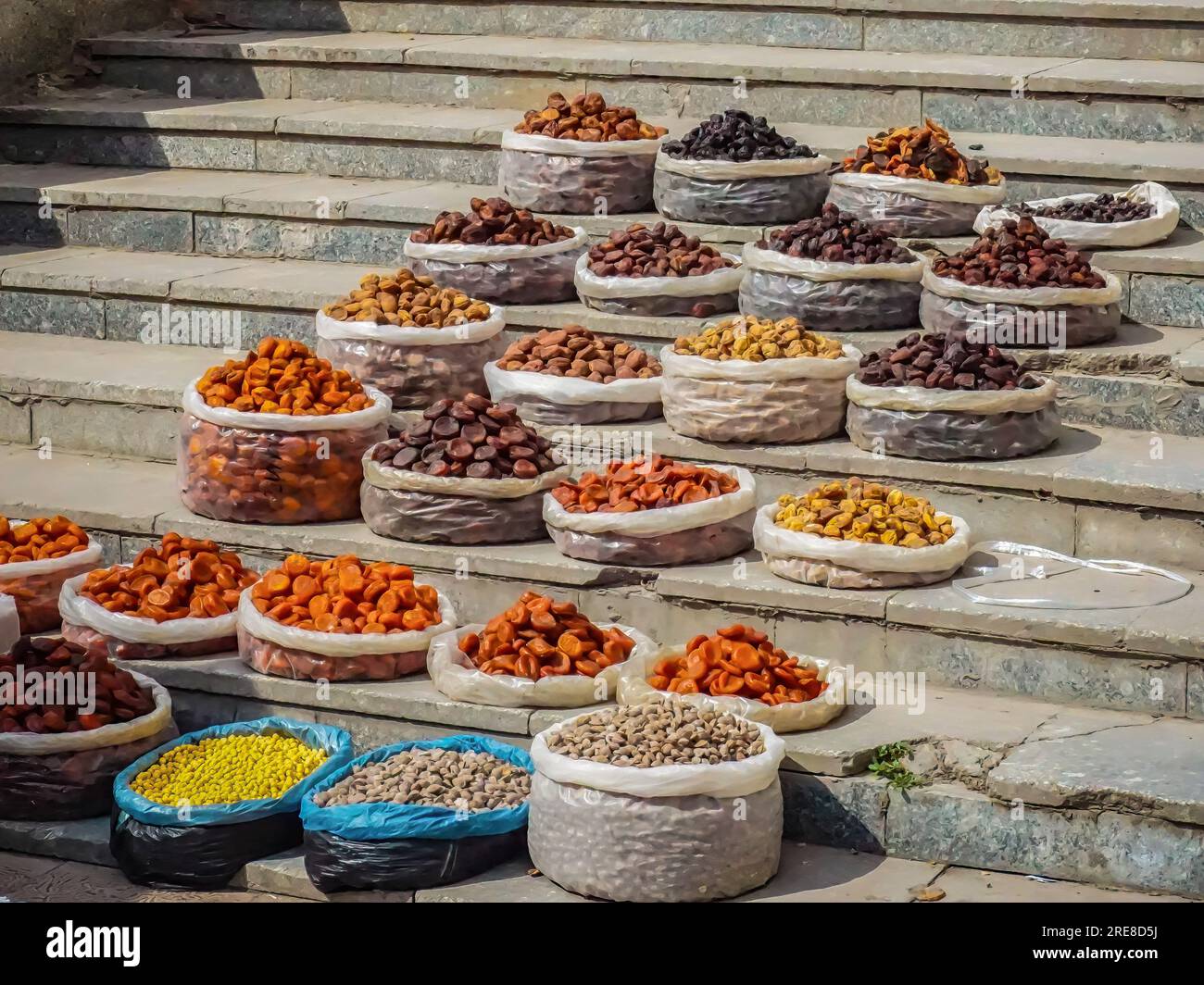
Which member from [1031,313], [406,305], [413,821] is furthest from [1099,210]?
[413,821]

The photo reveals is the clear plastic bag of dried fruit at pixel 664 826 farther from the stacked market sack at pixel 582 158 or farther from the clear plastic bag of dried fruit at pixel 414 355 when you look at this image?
the stacked market sack at pixel 582 158

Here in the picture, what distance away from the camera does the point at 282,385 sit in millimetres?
6512

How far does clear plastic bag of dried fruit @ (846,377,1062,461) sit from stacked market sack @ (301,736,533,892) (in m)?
1.69

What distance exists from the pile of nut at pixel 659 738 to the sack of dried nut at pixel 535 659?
299 mm

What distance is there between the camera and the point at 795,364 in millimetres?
6348

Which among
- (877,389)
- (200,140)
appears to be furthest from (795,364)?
(200,140)

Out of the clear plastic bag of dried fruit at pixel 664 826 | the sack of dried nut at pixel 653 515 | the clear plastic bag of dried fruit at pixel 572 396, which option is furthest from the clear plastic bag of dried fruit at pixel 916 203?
the clear plastic bag of dried fruit at pixel 664 826

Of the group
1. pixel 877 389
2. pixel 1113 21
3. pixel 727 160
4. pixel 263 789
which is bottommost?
pixel 263 789

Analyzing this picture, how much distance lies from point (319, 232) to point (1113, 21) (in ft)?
11.5

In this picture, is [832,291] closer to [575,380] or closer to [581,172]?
[575,380]

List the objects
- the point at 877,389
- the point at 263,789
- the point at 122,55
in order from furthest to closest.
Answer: the point at 122,55, the point at 877,389, the point at 263,789

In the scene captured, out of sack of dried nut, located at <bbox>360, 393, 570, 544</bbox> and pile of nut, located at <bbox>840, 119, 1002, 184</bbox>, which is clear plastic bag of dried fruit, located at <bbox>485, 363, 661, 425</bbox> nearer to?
sack of dried nut, located at <bbox>360, 393, 570, 544</bbox>

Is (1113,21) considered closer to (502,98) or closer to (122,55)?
(502,98)

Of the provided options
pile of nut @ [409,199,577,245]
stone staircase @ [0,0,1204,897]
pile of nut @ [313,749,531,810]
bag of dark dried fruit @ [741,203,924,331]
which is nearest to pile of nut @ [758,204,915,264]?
bag of dark dried fruit @ [741,203,924,331]
